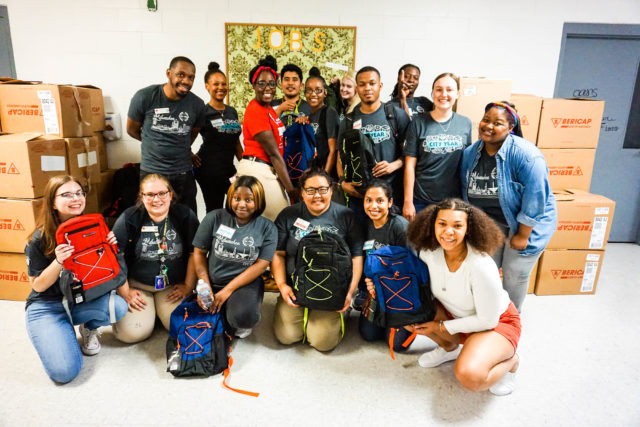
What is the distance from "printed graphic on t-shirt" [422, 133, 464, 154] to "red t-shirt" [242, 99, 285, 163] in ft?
3.24

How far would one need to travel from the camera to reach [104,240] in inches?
78.7

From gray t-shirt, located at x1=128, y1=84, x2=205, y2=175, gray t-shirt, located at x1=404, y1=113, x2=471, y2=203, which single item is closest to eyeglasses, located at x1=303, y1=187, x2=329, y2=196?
gray t-shirt, located at x1=404, y1=113, x2=471, y2=203

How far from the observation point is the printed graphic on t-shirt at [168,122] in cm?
270

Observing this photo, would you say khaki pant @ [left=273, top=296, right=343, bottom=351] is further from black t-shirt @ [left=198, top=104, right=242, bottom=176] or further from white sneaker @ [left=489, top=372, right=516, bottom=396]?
black t-shirt @ [left=198, top=104, right=242, bottom=176]

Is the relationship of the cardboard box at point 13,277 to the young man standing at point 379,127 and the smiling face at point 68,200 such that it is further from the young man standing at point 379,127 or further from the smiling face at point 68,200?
the young man standing at point 379,127

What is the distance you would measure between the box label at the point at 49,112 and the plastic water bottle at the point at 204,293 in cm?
180

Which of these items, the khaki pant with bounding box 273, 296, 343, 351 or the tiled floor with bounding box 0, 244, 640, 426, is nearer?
the tiled floor with bounding box 0, 244, 640, 426

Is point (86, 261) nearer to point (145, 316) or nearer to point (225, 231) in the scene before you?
point (145, 316)

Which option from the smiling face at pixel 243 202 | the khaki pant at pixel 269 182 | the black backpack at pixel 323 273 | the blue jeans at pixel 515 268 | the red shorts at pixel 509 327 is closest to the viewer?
the red shorts at pixel 509 327

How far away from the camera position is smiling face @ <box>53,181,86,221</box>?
1.95 m

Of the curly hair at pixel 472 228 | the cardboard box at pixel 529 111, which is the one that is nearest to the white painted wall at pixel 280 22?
the cardboard box at pixel 529 111

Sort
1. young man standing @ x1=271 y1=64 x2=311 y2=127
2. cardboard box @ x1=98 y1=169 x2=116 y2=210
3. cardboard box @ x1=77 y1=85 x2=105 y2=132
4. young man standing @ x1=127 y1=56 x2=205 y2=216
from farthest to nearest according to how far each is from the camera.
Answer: cardboard box @ x1=98 y1=169 x2=116 y2=210 < cardboard box @ x1=77 y1=85 x2=105 y2=132 < young man standing @ x1=271 y1=64 x2=311 y2=127 < young man standing @ x1=127 y1=56 x2=205 y2=216

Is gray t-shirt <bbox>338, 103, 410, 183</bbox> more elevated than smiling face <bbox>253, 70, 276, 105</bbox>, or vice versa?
smiling face <bbox>253, 70, 276, 105</bbox>

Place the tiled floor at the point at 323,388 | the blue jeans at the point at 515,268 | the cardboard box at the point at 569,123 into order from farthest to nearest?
the cardboard box at the point at 569,123, the blue jeans at the point at 515,268, the tiled floor at the point at 323,388
